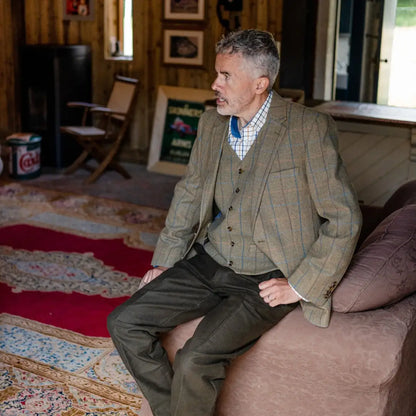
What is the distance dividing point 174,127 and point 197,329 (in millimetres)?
5059

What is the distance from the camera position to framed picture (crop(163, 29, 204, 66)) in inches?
274

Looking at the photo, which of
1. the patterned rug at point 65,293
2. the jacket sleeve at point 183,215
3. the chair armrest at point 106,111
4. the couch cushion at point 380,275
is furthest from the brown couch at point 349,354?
the chair armrest at point 106,111

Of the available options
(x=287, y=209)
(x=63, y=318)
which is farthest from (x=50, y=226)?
(x=287, y=209)

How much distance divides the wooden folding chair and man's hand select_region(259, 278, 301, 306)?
4460 mm

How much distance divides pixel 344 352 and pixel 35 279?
99.6 inches

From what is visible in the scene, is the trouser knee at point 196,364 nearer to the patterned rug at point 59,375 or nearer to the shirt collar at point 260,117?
the patterned rug at point 59,375

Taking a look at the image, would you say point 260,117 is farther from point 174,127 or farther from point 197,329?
point 174,127

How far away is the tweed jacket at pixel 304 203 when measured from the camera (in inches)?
93.4

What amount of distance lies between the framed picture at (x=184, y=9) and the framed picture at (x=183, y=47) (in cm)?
14

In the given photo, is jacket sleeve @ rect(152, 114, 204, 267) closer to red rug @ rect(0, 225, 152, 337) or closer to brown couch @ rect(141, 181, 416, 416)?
brown couch @ rect(141, 181, 416, 416)

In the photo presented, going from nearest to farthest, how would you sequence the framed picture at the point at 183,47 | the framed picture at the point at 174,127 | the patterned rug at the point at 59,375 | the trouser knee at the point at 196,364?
the trouser knee at the point at 196,364 < the patterned rug at the point at 59,375 < the framed picture at the point at 183,47 < the framed picture at the point at 174,127

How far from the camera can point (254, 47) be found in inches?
97.3

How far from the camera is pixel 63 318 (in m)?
3.75

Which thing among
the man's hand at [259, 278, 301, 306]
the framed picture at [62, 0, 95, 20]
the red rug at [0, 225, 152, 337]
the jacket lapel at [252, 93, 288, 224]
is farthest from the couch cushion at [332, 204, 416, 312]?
the framed picture at [62, 0, 95, 20]
